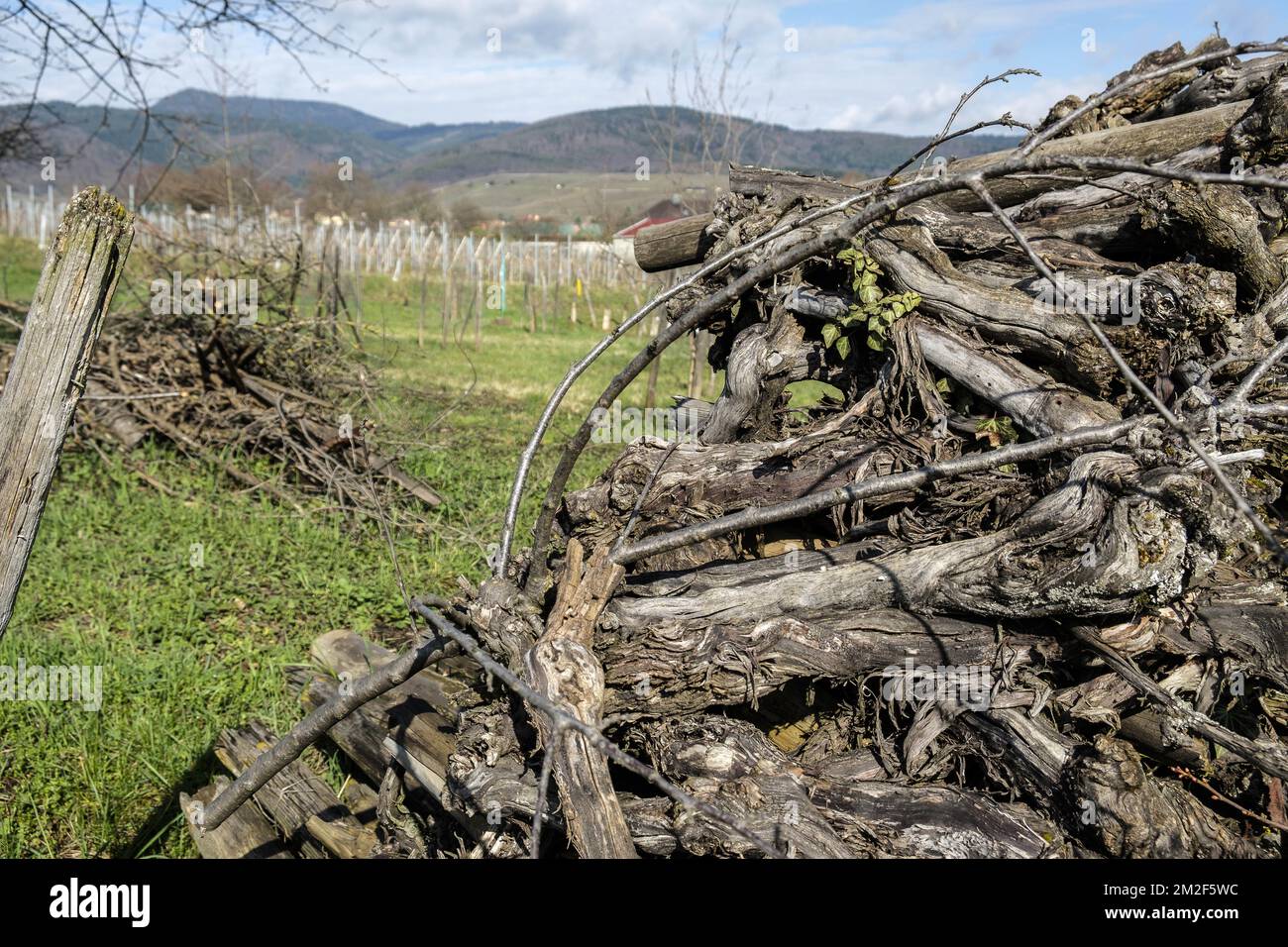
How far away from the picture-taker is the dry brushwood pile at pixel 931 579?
Answer: 8.21ft

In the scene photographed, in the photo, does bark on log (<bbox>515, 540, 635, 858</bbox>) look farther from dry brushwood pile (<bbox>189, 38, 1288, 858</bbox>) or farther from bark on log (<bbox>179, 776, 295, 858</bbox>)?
bark on log (<bbox>179, 776, 295, 858</bbox>)

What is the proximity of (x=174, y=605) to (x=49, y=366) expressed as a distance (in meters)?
3.95

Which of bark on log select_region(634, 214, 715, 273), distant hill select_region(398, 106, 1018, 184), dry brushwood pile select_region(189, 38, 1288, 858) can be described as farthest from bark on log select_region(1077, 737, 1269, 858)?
distant hill select_region(398, 106, 1018, 184)

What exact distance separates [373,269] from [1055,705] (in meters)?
33.9

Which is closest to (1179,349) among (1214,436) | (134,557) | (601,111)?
(1214,436)

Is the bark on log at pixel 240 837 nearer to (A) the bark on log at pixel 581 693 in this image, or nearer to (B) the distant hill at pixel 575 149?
(A) the bark on log at pixel 581 693

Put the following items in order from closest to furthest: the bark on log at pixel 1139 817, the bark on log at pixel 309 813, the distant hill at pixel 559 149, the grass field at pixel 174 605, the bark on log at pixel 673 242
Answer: the bark on log at pixel 1139 817, the bark on log at pixel 309 813, the grass field at pixel 174 605, the bark on log at pixel 673 242, the distant hill at pixel 559 149

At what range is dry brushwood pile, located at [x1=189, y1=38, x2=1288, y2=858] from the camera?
2.50m

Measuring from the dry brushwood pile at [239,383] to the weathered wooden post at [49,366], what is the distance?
16.1ft

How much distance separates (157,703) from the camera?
4371 mm

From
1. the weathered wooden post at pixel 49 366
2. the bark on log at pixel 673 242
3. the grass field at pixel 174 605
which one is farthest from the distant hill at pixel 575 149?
the weathered wooden post at pixel 49 366

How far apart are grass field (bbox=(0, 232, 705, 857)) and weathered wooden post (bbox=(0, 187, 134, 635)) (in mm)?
2148

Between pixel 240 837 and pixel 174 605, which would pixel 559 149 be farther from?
pixel 240 837

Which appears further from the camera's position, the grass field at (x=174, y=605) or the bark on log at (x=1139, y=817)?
the grass field at (x=174, y=605)
